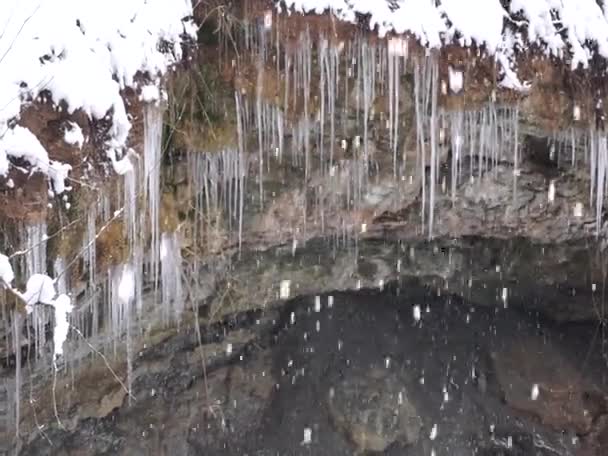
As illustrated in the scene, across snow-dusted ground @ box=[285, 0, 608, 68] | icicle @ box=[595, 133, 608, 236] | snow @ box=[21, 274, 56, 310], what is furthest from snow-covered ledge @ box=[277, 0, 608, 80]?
snow @ box=[21, 274, 56, 310]

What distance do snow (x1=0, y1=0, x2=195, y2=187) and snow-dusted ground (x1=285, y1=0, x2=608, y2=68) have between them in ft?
2.63

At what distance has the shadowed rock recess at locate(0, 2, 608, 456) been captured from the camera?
381 cm

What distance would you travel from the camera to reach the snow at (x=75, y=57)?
3.17m

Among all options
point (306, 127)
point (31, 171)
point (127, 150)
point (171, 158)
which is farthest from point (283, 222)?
point (31, 171)

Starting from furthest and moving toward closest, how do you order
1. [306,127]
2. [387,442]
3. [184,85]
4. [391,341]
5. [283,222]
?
[391,341] < [387,442] < [283,222] < [306,127] < [184,85]

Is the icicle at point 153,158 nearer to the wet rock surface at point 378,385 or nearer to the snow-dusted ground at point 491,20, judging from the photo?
the snow-dusted ground at point 491,20

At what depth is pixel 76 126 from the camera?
330 centimetres

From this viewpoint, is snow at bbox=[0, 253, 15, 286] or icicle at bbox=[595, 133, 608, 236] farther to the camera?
icicle at bbox=[595, 133, 608, 236]

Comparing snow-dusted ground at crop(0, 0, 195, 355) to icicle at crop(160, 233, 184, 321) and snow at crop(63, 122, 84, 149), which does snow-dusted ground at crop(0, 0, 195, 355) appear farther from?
icicle at crop(160, 233, 184, 321)

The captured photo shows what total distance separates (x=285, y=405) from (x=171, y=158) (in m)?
3.02

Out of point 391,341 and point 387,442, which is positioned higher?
point 391,341

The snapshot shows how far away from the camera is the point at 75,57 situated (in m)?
3.32

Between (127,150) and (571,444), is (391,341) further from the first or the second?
(127,150)

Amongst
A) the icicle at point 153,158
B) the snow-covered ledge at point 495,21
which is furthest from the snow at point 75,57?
the snow-covered ledge at point 495,21
